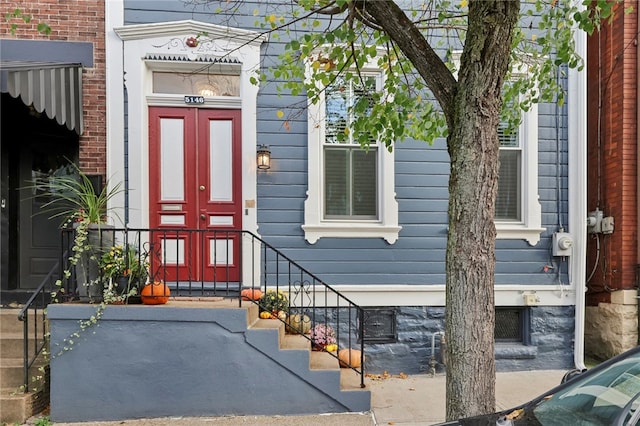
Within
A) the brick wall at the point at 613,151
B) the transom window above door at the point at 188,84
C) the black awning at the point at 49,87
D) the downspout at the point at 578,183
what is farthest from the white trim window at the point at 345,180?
the brick wall at the point at 613,151

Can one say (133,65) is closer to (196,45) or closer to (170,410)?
(196,45)

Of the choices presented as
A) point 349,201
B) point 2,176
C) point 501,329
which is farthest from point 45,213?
point 501,329

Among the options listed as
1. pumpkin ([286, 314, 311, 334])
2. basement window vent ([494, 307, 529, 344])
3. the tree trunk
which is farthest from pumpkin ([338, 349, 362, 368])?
basement window vent ([494, 307, 529, 344])

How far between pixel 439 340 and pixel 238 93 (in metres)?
4.58

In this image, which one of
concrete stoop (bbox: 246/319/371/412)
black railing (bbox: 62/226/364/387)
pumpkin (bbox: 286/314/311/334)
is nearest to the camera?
concrete stoop (bbox: 246/319/371/412)

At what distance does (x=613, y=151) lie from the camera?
6.05m

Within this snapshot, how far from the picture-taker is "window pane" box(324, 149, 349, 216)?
585cm

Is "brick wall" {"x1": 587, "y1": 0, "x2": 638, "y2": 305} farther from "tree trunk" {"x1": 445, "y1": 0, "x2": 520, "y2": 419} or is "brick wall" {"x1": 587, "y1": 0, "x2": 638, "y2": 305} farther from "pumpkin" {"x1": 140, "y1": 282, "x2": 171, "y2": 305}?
"pumpkin" {"x1": 140, "y1": 282, "x2": 171, "y2": 305}

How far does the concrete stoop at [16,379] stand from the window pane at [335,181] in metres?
3.87

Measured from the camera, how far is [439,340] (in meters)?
5.71

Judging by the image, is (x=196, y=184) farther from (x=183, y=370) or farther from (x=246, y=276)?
(x=183, y=370)

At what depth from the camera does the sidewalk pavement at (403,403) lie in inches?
160

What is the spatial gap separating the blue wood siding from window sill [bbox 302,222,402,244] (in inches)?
2.9

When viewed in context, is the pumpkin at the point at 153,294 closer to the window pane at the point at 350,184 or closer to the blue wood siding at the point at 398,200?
the blue wood siding at the point at 398,200
